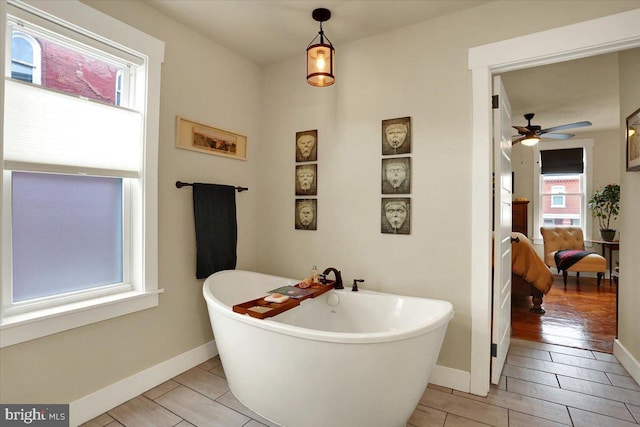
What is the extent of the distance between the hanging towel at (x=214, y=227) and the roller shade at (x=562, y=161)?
19.6ft

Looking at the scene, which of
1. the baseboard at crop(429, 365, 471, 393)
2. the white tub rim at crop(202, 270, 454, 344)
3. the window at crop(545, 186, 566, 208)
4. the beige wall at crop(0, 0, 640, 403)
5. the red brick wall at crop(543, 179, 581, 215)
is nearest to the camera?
the white tub rim at crop(202, 270, 454, 344)

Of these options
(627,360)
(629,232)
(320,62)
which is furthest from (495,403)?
(320,62)

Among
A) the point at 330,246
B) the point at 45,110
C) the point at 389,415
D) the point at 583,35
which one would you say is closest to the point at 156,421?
the point at 389,415

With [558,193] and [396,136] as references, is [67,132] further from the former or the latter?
[558,193]

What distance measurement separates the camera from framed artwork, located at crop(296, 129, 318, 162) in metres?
2.91

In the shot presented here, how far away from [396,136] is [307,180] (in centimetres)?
89

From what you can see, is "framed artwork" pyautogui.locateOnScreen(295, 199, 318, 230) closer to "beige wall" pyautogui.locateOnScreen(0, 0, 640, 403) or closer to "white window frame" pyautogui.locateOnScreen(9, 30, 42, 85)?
"beige wall" pyautogui.locateOnScreen(0, 0, 640, 403)

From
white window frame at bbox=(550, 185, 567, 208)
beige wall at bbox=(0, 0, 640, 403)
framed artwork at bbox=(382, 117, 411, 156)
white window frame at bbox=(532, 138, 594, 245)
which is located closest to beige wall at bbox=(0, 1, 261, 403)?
beige wall at bbox=(0, 0, 640, 403)

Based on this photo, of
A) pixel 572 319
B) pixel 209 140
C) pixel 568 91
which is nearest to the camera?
pixel 209 140

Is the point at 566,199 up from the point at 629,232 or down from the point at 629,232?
up

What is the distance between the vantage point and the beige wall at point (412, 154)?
7.45 ft

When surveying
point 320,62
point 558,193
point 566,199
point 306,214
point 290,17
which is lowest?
point 306,214

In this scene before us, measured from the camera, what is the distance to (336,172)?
2807 mm

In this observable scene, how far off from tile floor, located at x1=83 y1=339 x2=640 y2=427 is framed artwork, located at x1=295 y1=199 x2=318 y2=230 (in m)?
1.36
